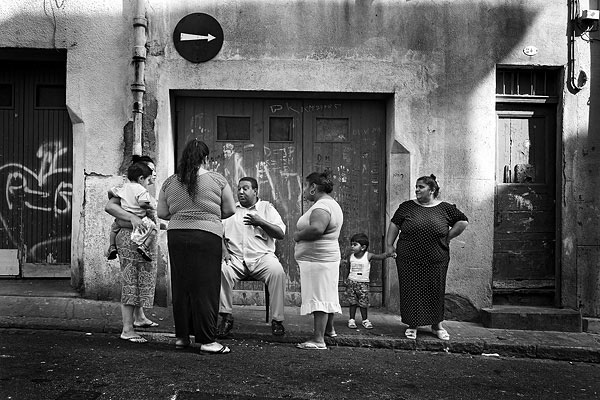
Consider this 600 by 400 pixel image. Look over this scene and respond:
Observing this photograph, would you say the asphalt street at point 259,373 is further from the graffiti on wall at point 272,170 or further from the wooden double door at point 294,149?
the graffiti on wall at point 272,170

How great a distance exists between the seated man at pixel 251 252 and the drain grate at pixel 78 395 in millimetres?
2204

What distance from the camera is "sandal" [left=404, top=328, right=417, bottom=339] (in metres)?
7.21

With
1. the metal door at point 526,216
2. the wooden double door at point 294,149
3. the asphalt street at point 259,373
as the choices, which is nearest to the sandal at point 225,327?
the asphalt street at point 259,373

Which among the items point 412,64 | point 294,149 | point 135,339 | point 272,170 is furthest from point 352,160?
point 135,339

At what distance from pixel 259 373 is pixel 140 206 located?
2049 mm

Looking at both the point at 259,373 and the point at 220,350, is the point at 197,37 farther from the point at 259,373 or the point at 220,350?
the point at 259,373

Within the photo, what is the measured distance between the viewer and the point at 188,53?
329 inches

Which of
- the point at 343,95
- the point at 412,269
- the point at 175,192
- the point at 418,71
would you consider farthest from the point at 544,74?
the point at 175,192

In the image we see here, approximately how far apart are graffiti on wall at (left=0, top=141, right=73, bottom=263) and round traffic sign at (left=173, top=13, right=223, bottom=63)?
2.20 meters

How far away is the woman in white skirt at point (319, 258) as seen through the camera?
6.56 m

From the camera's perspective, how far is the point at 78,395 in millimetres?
4789

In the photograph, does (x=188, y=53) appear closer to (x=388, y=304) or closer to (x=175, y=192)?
(x=175, y=192)

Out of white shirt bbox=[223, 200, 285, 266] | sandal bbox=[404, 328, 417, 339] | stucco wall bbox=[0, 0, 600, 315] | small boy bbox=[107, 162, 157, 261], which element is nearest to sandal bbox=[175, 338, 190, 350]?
small boy bbox=[107, 162, 157, 261]

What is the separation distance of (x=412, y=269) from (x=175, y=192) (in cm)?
259
